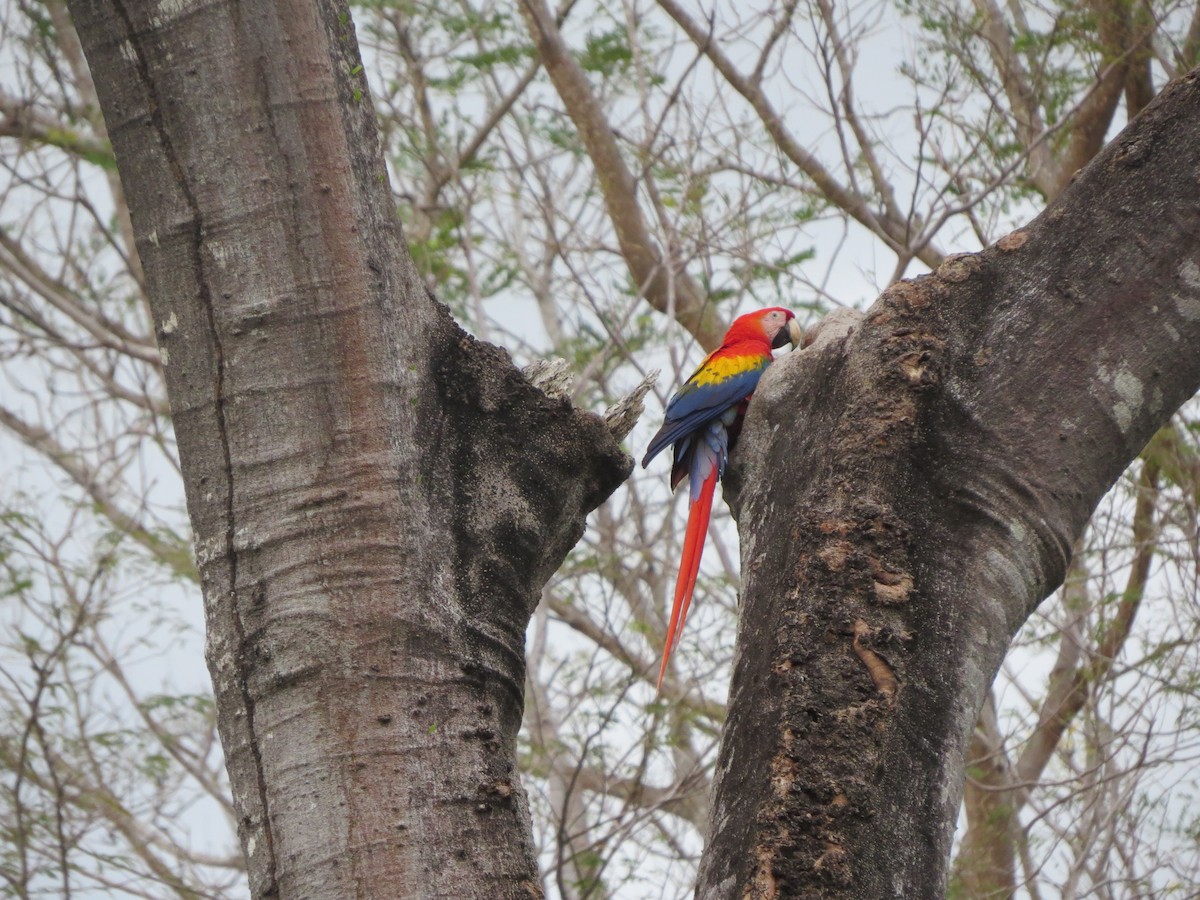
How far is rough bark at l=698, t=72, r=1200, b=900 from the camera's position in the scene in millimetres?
1231

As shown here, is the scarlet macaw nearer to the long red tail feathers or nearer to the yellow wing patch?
the yellow wing patch

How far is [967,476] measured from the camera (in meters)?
1.38

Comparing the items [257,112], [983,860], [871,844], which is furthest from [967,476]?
[983,860]

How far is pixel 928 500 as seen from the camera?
54.3 inches

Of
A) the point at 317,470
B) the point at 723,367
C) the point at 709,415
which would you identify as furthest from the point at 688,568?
the point at 317,470

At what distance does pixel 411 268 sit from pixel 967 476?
690 mm

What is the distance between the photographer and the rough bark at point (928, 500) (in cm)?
123

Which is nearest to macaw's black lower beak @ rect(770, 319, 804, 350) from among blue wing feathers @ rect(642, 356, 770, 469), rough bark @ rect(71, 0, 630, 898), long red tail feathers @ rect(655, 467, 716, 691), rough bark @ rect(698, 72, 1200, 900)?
blue wing feathers @ rect(642, 356, 770, 469)

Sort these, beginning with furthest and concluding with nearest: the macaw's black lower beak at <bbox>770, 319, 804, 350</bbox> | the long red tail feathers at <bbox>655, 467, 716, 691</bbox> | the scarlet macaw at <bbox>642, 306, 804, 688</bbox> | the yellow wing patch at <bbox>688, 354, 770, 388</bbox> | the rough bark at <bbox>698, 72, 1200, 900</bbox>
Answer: the macaw's black lower beak at <bbox>770, 319, 804, 350</bbox> → the yellow wing patch at <bbox>688, 354, 770, 388</bbox> → the scarlet macaw at <bbox>642, 306, 804, 688</bbox> → the long red tail feathers at <bbox>655, 467, 716, 691</bbox> → the rough bark at <bbox>698, 72, 1200, 900</bbox>

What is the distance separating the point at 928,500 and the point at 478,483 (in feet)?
1.67

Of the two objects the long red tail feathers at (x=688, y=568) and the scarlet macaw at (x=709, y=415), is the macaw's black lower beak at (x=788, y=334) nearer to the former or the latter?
the scarlet macaw at (x=709, y=415)

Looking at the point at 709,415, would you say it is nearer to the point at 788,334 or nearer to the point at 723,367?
the point at 723,367

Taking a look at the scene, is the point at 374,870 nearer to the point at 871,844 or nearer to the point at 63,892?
the point at 871,844

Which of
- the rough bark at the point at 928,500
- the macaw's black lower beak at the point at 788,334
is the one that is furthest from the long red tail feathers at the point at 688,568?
the macaw's black lower beak at the point at 788,334
